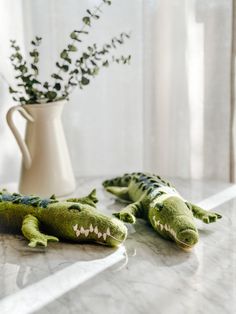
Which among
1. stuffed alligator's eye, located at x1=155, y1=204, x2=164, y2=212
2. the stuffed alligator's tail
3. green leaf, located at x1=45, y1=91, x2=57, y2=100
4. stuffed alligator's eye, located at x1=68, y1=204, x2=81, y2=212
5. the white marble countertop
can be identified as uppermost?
green leaf, located at x1=45, y1=91, x2=57, y2=100

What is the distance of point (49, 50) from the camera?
1.48m

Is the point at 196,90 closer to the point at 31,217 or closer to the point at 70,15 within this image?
the point at 70,15

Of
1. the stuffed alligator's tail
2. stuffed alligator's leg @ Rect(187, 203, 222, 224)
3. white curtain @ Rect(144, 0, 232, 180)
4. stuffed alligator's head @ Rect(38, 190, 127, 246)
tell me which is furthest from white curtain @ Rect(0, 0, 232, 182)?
stuffed alligator's head @ Rect(38, 190, 127, 246)

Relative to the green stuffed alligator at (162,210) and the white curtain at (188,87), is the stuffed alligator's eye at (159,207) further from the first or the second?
the white curtain at (188,87)

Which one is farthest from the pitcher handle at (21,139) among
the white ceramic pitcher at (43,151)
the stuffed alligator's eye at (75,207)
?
the stuffed alligator's eye at (75,207)

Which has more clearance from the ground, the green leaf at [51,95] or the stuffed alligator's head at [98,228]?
the green leaf at [51,95]

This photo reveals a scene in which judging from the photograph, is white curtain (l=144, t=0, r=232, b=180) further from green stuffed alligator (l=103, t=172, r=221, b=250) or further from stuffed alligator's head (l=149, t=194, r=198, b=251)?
stuffed alligator's head (l=149, t=194, r=198, b=251)

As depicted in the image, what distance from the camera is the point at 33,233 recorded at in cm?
93

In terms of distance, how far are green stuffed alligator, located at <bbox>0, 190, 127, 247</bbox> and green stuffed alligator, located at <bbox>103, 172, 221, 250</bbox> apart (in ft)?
0.23

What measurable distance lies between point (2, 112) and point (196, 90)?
51 centimetres

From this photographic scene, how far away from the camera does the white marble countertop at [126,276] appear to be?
2.45 ft

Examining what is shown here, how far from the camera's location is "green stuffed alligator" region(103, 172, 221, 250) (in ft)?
2.97

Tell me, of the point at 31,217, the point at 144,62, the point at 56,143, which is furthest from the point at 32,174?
the point at 144,62

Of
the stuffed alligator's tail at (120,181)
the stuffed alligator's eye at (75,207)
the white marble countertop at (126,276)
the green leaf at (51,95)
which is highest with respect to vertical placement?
the green leaf at (51,95)
